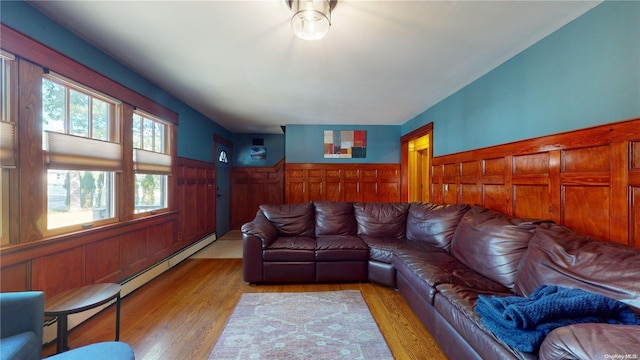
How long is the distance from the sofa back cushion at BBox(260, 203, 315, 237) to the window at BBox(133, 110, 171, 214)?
4.70 feet

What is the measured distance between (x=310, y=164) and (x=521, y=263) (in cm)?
404

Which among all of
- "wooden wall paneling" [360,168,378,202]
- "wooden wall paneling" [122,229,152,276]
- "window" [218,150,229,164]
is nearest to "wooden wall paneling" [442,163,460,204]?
"wooden wall paneling" [360,168,378,202]

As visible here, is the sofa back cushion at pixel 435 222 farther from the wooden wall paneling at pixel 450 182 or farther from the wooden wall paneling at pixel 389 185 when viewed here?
the wooden wall paneling at pixel 389 185

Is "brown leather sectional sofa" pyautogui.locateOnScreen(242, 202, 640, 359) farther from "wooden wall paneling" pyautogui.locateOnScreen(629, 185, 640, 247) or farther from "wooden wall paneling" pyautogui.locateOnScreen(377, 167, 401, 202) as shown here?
"wooden wall paneling" pyautogui.locateOnScreen(377, 167, 401, 202)

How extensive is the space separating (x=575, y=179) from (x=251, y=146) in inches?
240

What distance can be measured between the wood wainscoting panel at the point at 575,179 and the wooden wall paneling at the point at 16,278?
393 centimetres

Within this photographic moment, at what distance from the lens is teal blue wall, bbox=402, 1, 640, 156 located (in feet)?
4.98

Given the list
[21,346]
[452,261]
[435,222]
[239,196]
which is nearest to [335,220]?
[435,222]

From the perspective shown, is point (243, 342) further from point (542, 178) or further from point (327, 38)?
point (542, 178)

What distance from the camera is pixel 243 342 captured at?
1868mm

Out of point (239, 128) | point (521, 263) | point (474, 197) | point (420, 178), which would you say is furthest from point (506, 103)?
point (239, 128)

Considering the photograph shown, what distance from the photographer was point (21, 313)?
1206mm

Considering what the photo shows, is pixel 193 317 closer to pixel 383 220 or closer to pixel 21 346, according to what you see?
pixel 21 346

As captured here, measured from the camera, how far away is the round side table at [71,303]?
1450 millimetres
